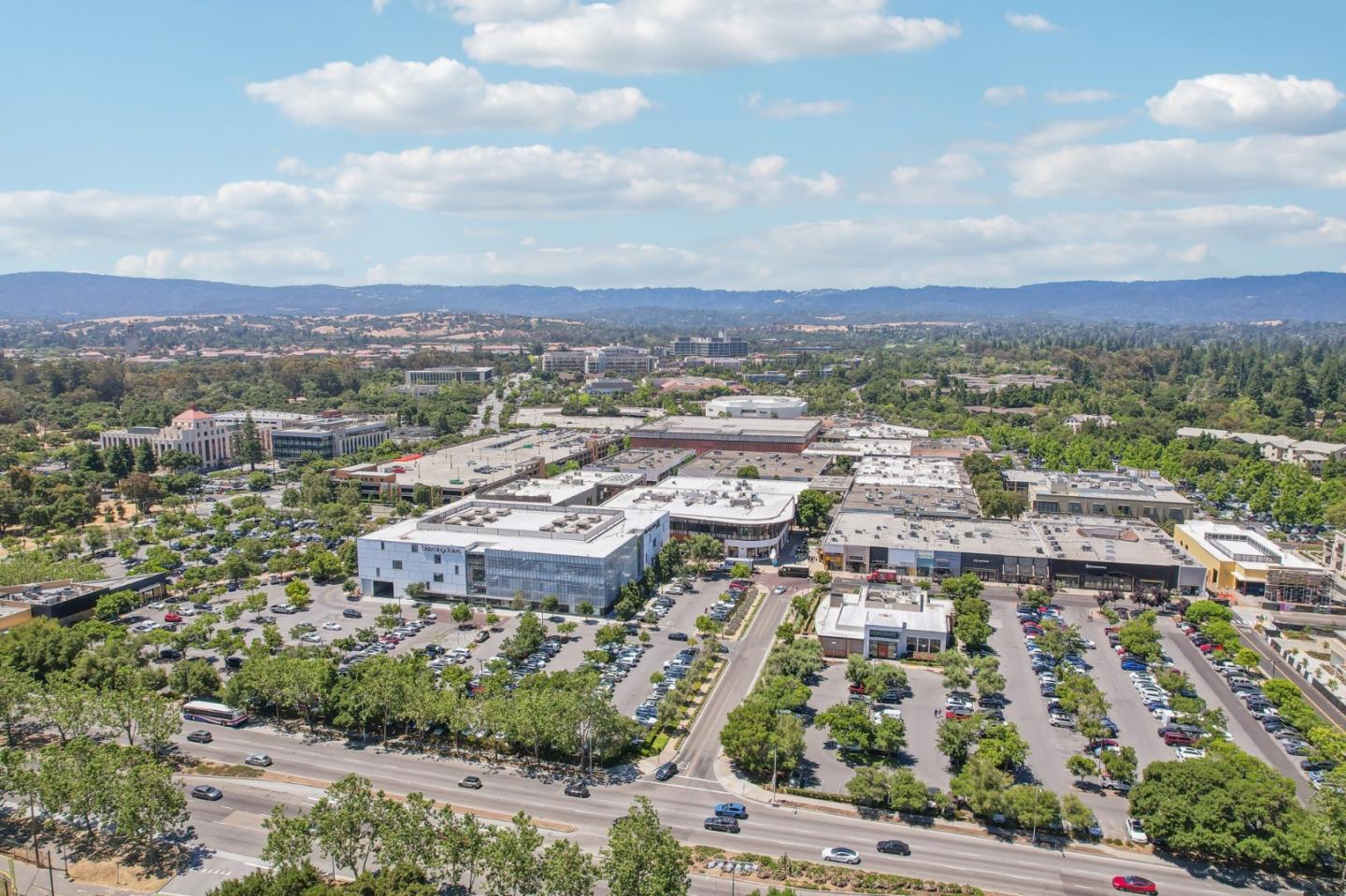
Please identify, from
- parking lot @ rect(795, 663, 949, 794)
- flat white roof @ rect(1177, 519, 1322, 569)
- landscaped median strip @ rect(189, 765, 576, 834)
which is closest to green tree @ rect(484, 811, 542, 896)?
landscaped median strip @ rect(189, 765, 576, 834)

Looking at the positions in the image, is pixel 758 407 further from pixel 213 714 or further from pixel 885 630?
pixel 213 714

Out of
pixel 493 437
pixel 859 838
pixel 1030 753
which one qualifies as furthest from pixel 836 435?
pixel 859 838

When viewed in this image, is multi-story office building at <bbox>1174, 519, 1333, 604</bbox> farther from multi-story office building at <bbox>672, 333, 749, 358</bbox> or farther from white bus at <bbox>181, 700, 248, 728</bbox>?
multi-story office building at <bbox>672, 333, 749, 358</bbox>

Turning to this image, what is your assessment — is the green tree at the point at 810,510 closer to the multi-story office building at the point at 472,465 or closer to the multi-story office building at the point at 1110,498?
the multi-story office building at the point at 1110,498

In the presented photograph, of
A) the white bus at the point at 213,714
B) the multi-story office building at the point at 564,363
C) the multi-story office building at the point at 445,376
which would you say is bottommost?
the white bus at the point at 213,714

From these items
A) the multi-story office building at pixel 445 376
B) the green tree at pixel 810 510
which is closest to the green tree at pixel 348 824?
the green tree at pixel 810 510
